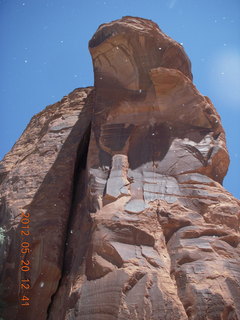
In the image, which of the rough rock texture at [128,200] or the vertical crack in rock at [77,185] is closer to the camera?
the rough rock texture at [128,200]

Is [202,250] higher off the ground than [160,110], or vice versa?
[160,110]

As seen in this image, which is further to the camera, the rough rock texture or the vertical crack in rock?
the vertical crack in rock

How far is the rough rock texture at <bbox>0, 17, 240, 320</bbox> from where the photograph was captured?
4340 millimetres

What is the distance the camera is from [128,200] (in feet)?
18.8

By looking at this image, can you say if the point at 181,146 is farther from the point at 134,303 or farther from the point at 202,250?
the point at 134,303

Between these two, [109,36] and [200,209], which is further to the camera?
[109,36]

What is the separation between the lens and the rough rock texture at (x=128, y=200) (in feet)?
14.2

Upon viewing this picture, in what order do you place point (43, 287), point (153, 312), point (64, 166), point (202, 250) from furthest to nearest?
point (64, 166) → point (43, 287) → point (202, 250) → point (153, 312)

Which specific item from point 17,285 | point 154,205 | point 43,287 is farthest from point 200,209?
point 17,285

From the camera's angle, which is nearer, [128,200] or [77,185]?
[128,200]

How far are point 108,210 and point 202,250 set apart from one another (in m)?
1.70

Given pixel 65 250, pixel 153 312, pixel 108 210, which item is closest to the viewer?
pixel 153 312

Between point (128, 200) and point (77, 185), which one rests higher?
point (77, 185)

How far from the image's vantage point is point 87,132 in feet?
29.5
